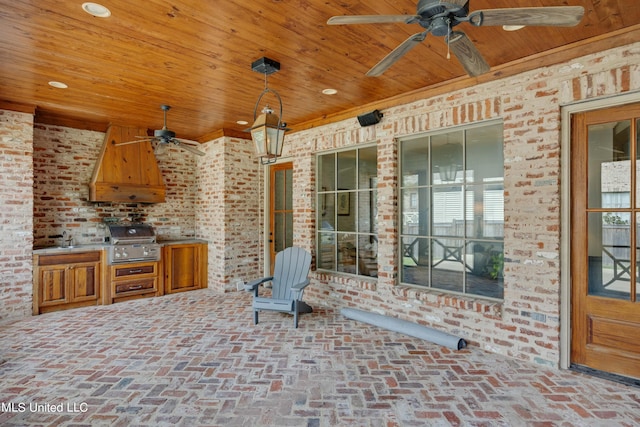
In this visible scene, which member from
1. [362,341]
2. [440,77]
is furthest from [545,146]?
[362,341]

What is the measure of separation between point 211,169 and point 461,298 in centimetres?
455

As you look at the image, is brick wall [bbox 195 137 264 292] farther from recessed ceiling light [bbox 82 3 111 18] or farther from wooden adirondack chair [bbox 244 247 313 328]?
recessed ceiling light [bbox 82 3 111 18]

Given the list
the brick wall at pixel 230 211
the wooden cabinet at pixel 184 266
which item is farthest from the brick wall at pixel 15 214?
the brick wall at pixel 230 211

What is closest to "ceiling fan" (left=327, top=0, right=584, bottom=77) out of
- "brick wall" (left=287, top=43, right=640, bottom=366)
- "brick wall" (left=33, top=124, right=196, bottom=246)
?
"brick wall" (left=287, top=43, right=640, bottom=366)

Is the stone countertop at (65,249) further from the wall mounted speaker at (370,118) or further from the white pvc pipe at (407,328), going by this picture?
the wall mounted speaker at (370,118)

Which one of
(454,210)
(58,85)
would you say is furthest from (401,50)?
(58,85)

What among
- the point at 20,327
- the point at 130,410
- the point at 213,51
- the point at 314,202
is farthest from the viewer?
the point at 314,202

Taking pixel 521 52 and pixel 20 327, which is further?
pixel 20 327

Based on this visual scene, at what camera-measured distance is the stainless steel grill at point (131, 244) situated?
5.15 metres

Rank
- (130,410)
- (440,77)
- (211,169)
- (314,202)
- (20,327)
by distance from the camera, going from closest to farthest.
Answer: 1. (130,410)
2. (440,77)
3. (20,327)
4. (314,202)
5. (211,169)

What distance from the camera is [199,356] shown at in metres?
3.28

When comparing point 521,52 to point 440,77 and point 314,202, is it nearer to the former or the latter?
point 440,77

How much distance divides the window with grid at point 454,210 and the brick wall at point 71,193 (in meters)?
4.37

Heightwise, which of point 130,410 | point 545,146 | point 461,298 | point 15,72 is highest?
point 15,72
